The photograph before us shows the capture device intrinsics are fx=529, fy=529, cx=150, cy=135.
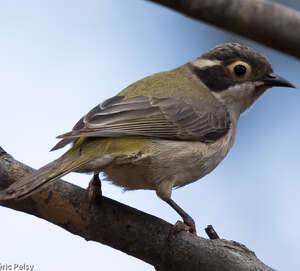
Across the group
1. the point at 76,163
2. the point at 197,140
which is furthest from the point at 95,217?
the point at 197,140

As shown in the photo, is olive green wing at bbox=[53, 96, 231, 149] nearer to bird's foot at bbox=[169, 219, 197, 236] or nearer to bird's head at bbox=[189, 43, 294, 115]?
bird's head at bbox=[189, 43, 294, 115]

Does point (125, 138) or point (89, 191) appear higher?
point (125, 138)

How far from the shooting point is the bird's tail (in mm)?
3643

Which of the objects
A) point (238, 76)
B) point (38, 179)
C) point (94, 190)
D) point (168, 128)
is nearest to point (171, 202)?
point (168, 128)

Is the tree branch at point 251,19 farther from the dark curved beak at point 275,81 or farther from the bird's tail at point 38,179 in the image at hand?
the dark curved beak at point 275,81

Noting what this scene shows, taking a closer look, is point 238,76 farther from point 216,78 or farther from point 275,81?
point 275,81

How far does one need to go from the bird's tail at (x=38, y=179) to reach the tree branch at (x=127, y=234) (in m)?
0.21

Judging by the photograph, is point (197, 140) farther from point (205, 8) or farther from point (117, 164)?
point (205, 8)

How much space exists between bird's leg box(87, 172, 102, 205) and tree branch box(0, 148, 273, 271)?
0.05 m

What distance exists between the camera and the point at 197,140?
539 centimetres

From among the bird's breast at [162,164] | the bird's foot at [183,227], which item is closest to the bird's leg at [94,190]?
the bird's breast at [162,164]

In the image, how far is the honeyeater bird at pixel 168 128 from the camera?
4.45 m

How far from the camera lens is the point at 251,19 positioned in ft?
6.80

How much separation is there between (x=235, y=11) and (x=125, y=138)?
2.71 metres
